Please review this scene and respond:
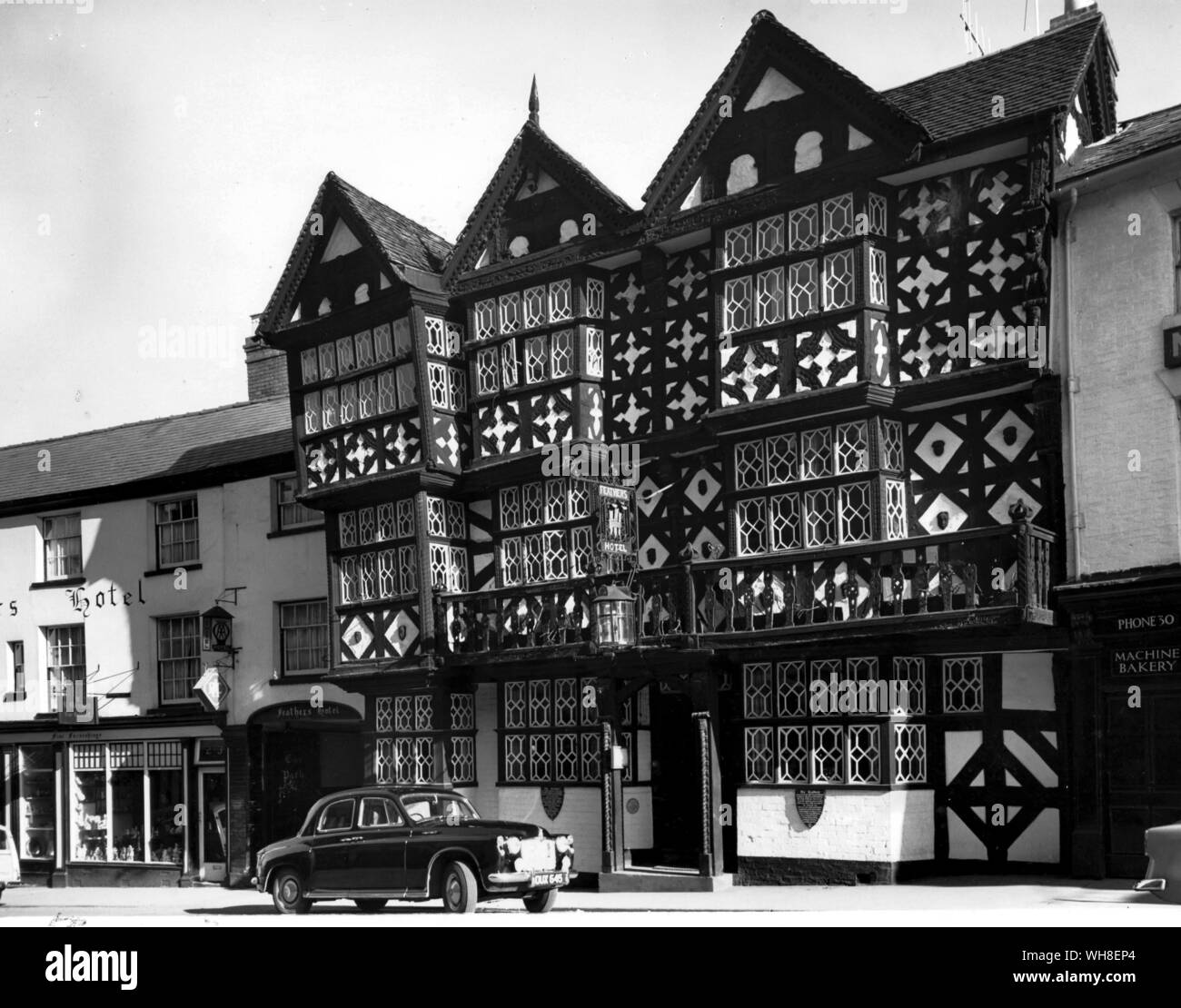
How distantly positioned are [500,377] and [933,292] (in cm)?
734

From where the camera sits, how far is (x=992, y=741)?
868 inches

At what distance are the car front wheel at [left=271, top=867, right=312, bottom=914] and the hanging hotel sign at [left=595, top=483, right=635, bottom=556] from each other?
6.17m

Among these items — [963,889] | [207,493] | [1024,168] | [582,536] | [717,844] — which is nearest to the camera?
[963,889]

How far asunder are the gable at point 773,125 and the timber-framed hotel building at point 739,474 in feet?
0.15

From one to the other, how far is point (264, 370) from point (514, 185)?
1139 cm

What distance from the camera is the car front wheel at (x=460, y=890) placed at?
65.0ft

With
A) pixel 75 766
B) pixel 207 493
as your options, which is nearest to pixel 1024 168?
pixel 207 493

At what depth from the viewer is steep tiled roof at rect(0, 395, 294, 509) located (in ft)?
110

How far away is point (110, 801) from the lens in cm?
3431

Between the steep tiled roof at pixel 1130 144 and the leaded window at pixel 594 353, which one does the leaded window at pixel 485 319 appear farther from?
the steep tiled roof at pixel 1130 144

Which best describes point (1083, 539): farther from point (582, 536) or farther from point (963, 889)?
point (582, 536)

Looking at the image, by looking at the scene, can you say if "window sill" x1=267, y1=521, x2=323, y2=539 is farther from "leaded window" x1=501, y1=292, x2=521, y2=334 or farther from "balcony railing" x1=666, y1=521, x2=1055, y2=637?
"balcony railing" x1=666, y1=521, x2=1055, y2=637

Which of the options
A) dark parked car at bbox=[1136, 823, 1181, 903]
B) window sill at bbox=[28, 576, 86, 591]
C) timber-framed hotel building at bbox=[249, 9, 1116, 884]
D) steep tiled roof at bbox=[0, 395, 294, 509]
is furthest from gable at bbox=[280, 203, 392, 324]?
dark parked car at bbox=[1136, 823, 1181, 903]

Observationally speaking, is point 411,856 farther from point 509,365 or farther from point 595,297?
point 595,297
